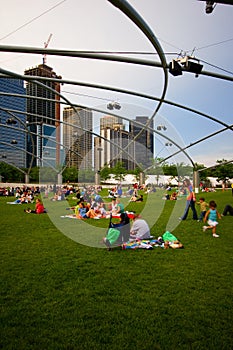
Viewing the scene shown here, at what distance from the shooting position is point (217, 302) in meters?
4.53

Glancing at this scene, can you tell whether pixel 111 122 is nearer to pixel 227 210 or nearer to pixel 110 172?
pixel 110 172

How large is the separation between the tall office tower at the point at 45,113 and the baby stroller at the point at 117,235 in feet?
41.3

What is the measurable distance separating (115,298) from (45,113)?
3164 cm

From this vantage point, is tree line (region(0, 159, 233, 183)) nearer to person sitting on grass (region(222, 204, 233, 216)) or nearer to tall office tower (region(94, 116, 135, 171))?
tall office tower (region(94, 116, 135, 171))

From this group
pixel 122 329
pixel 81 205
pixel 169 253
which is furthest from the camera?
pixel 81 205

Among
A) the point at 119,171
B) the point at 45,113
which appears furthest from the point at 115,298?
the point at 119,171

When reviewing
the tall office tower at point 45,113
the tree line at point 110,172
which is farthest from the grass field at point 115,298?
the tree line at point 110,172

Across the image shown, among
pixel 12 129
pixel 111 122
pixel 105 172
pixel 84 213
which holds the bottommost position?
pixel 84 213

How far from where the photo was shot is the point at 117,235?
8.15 m

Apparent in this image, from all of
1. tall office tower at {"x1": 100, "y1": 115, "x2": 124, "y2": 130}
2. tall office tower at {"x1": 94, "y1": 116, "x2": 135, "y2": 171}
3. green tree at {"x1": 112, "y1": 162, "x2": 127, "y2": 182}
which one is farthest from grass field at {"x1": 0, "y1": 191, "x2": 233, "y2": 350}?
green tree at {"x1": 112, "y1": 162, "x2": 127, "y2": 182}

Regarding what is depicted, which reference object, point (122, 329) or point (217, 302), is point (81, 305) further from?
point (217, 302)

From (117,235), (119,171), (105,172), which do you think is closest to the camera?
(117,235)

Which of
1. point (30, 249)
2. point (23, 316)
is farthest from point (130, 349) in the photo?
point (30, 249)

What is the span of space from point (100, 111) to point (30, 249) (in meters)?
22.7
